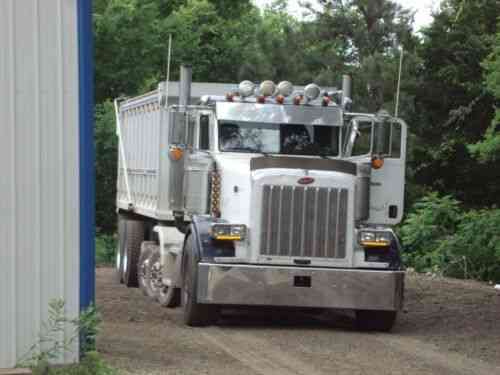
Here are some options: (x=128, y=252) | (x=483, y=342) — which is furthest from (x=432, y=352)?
(x=128, y=252)

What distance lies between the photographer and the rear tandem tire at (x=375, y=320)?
14961 millimetres

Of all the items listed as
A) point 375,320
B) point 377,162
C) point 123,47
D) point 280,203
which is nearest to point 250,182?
point 280,203

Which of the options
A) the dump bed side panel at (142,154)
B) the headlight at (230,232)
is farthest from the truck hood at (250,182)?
the dump bed side panel at (142,154)

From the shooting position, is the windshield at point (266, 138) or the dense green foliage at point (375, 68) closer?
the windshield at point (266, 138)

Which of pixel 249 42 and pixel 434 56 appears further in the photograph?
pixel 249 42

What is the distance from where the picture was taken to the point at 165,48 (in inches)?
1827

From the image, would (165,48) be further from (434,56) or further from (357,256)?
(357,256)

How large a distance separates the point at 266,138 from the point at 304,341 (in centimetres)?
321

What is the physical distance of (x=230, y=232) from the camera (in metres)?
14.5

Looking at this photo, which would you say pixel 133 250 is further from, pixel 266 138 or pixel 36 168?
pixel 36 168

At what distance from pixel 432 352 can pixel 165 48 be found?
34451mm

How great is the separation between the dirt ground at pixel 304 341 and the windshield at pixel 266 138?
2.18m

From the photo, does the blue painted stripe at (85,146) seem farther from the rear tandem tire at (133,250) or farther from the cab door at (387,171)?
the rear tandem tire at (133,250)

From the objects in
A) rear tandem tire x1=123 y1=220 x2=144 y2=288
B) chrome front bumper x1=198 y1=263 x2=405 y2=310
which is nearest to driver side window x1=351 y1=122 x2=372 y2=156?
chrome front bumper x1=198 y1=263 x2=405 y2=310
